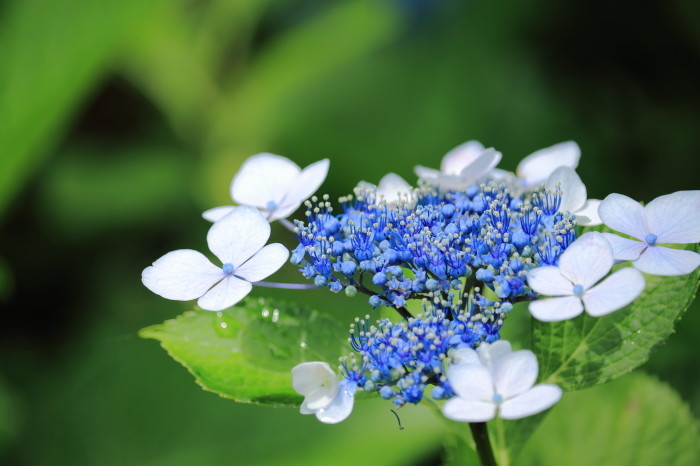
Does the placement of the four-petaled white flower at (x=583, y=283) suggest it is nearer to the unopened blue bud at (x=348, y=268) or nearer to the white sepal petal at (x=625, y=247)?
the white sepal petal at (x=625, y=247)

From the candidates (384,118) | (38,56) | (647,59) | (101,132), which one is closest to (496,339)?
(38,56)

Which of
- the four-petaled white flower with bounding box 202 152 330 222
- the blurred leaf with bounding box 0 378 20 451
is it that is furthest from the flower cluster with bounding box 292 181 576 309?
the blurred leaf with bounding box 0 378 20 451

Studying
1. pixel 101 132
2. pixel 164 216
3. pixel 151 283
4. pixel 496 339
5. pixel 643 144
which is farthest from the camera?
pixel 101 132

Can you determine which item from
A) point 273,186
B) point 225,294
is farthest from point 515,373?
point 273,186

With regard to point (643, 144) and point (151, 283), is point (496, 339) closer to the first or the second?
point (151, 283)

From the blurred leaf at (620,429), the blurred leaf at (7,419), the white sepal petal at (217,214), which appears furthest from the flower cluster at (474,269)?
the blurred leaf at (7,419)
